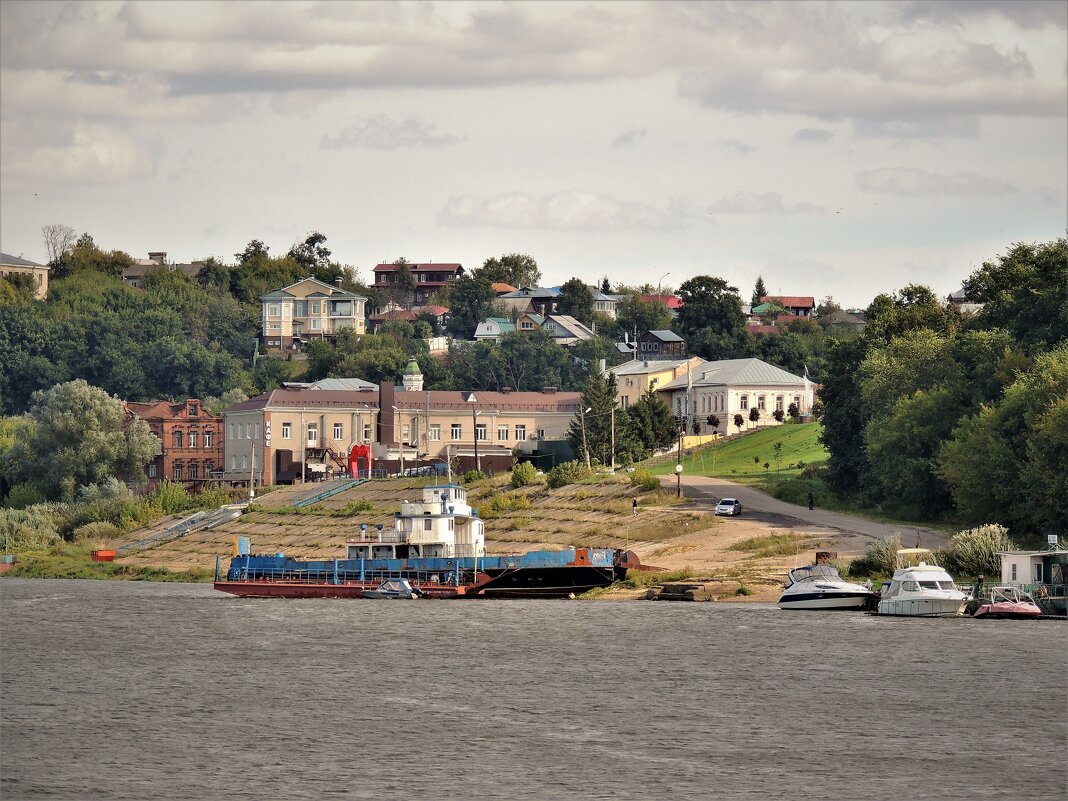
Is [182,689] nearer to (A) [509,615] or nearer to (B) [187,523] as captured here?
(A) [509,615]

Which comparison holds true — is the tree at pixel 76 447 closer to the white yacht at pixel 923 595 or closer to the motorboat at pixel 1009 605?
the white yacht at pixel 923 595

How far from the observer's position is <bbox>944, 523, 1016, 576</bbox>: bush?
78.2 metres

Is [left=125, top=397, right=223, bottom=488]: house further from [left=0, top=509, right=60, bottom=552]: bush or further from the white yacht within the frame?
the white yacht

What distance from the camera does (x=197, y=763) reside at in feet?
145

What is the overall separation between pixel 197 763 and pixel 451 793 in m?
7.06

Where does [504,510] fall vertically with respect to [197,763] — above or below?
above

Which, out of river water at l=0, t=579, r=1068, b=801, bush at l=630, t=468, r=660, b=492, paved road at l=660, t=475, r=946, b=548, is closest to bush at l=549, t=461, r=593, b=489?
paved road at l=660, t=475, r=946, b=548

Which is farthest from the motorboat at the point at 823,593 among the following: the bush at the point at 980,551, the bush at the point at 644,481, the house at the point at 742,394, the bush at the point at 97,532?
the house at the point at 742,394

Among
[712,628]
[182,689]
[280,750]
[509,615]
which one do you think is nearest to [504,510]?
[509,615]

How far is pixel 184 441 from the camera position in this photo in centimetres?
16112

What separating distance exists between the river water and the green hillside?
50.7 meters

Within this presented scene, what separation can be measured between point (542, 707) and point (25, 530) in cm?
8724

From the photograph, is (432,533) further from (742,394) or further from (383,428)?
(742,394)

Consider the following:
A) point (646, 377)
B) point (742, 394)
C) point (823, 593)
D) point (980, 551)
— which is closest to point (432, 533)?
point (823, 593)
